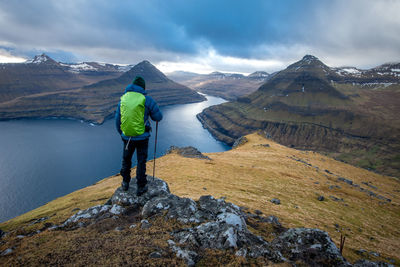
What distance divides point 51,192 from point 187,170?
76.0 m

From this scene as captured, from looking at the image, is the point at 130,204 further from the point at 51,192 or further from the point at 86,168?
the point at 86,168

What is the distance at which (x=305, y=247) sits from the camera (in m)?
8.25

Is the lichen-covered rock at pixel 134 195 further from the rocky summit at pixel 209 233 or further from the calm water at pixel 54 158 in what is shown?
the calm water at pixel 54 158

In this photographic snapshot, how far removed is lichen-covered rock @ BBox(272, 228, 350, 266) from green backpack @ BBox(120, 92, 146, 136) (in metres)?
8.18

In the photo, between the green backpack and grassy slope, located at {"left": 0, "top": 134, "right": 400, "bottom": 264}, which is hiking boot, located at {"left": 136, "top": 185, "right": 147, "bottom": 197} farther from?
the green backpack

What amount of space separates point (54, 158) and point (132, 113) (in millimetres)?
129863

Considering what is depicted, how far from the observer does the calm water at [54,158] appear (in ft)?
247

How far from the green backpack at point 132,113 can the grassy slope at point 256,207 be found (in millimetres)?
4604

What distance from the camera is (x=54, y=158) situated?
361ft

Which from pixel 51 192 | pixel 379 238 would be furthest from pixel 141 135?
pixel 51 192

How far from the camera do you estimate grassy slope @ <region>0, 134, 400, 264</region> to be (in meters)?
7.67

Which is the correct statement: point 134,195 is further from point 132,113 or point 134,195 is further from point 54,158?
point 54,158

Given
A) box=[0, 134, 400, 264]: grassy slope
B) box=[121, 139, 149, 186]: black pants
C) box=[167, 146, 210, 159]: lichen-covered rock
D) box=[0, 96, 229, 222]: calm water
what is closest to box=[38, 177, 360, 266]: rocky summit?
box=[0, 134, 400, 264]: grassy slope

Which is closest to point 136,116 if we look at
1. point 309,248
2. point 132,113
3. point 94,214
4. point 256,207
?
point 132,113
